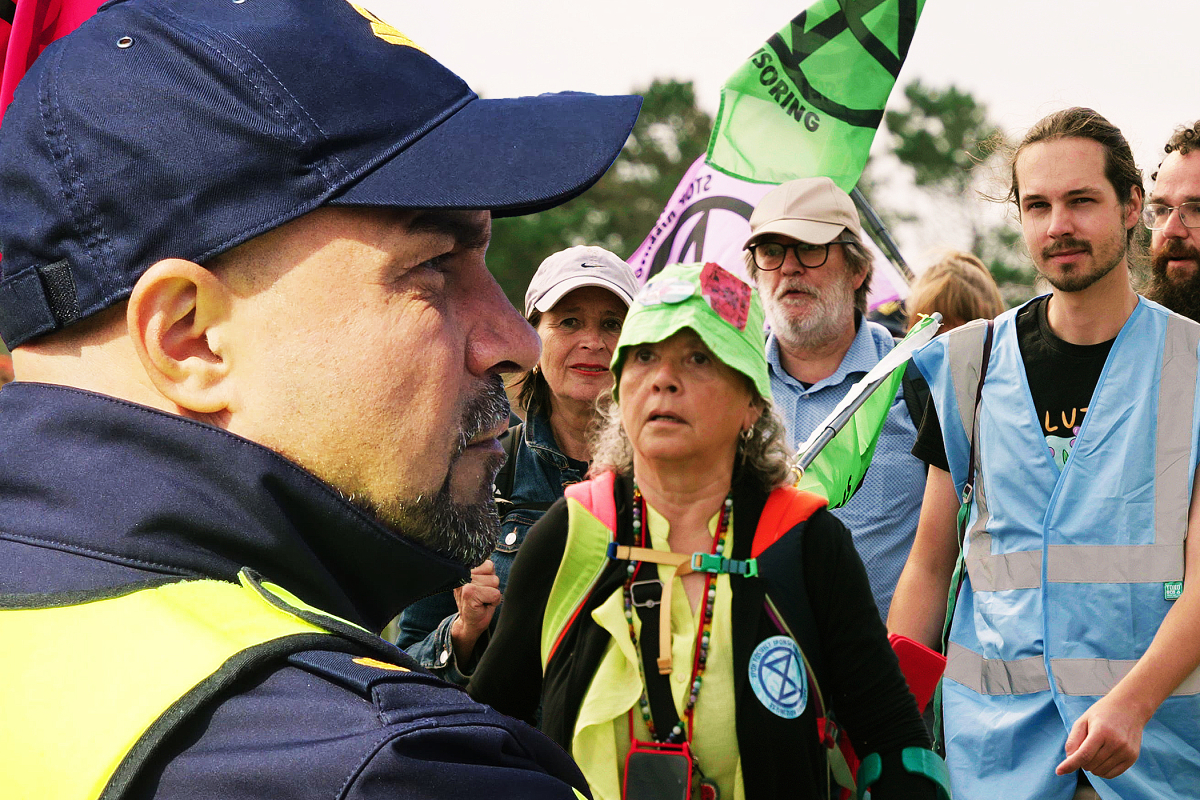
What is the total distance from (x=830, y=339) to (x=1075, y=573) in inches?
57.5

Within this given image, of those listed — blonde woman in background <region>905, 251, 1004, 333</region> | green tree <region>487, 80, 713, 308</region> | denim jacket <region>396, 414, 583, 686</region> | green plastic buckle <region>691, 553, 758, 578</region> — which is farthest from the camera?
green tree <region>487, 80, 713, 308</region>

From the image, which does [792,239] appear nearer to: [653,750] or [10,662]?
[653,750]

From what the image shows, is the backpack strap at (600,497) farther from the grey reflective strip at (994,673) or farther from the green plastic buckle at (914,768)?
the grey reflective strip at (994,673)

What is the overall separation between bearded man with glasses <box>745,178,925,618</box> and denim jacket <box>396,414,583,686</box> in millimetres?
996

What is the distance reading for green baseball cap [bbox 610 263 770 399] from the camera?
269 centimetres

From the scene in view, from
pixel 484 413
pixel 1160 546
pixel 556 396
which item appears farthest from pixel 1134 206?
pixel 484 413

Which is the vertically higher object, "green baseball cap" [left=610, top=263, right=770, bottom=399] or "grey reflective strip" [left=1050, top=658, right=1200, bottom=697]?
"green baseball cap" [left=610, top=263, right=770, bottom=399]

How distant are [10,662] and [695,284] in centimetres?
209

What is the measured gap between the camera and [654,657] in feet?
8.01

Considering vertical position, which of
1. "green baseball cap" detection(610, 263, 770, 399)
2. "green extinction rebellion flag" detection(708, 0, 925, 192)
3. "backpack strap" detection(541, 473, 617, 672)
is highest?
"green extinction rebellion flag" detection(708, 0, 925, 192)

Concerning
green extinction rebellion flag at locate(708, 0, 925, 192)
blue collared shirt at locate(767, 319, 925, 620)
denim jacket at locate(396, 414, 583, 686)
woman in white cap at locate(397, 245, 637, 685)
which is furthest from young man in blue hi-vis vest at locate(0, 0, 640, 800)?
green extinction rebellion flag at locate(708, 0, 925, 192)

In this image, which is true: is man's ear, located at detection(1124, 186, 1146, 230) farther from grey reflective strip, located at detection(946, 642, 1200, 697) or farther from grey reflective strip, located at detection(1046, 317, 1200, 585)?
grey reflective strip, located at detection(946, 642, 1200, 697)

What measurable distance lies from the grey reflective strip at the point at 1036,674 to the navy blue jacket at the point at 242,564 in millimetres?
2408

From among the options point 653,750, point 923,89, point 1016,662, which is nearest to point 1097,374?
point 1016,662
